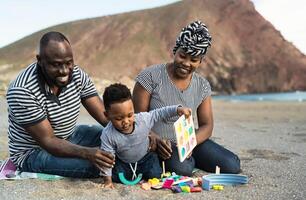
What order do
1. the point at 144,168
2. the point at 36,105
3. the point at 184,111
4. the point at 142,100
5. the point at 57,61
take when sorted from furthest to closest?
1. the point at 142,100
2. the point at 144,168
3. the point at 184,111
4. the point at 36,105
5. the point at 57,61

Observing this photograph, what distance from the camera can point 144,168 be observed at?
431 cm

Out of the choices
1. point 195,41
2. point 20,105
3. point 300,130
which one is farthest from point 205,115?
point 300,130

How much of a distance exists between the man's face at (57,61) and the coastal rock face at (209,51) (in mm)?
46266

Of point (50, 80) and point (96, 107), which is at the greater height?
point (50, 80)

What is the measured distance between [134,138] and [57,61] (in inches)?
35.2

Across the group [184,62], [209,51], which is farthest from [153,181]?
[209,51]

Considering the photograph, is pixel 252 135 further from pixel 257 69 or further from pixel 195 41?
pixel 257 69

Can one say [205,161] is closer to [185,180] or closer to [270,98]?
[185,180]

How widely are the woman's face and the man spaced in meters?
0.84

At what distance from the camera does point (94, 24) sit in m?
58.3

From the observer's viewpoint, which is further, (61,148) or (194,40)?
(194,40)

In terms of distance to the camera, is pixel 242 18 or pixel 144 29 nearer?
pixel 144 29

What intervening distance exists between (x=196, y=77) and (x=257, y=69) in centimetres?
5268

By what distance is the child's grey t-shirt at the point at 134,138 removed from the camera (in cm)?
403
